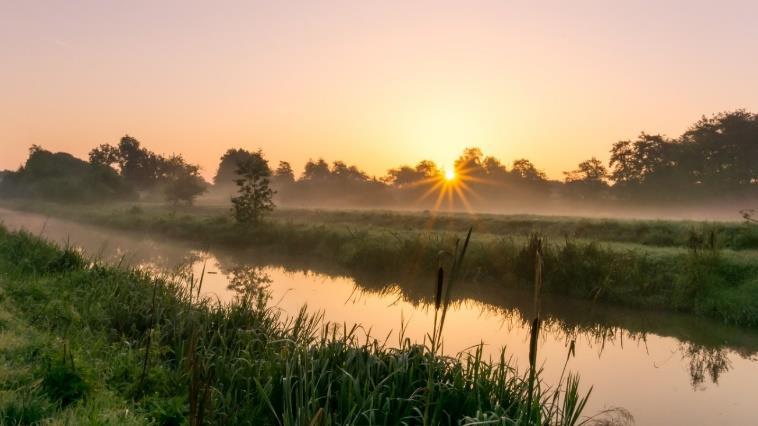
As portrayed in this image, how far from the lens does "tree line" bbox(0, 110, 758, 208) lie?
188 ft

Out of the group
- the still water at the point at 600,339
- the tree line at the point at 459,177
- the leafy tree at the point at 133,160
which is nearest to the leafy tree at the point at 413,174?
the tree line at the point at 459,177

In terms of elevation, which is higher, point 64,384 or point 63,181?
point 63,181

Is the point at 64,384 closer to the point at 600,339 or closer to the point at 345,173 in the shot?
the point at 600,339

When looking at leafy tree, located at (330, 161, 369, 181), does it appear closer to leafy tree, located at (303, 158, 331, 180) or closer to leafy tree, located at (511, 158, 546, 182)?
leafy tree, located at (303, 158, 331, 180)

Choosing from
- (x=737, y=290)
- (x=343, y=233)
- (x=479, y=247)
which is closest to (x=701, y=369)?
(x=737, y=290)

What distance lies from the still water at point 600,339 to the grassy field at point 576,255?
92cm

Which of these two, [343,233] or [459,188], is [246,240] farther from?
[459,188]

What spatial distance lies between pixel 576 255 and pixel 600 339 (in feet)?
18.2

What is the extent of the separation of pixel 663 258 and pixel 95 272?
1877 cm

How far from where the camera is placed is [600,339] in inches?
538

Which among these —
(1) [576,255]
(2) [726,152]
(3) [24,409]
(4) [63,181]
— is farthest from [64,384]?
(4) [63,181]

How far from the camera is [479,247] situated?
880 inches

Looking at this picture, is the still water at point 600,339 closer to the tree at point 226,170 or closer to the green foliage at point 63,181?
the green foliage at point 63,181

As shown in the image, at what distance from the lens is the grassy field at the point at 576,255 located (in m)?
16.1
